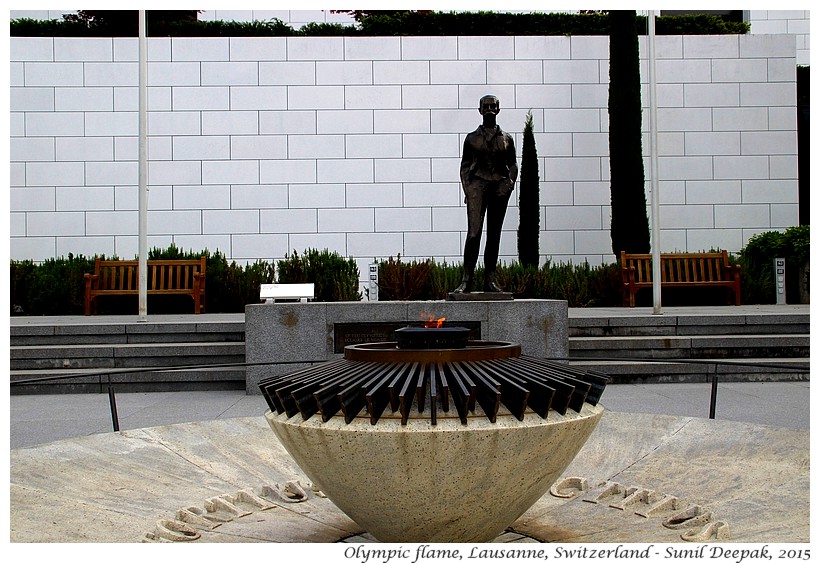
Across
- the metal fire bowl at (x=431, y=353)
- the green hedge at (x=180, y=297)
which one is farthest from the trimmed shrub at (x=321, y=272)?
the metal fire bowl at (x=431, y=353)

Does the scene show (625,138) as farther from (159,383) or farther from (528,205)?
(159,383)

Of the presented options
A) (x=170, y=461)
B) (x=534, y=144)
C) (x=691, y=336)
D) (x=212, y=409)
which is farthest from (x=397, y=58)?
(x=170, y=461)

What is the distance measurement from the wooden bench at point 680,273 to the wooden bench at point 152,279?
7.54 meters

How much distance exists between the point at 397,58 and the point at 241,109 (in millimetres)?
3397

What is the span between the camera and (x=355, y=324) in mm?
8961

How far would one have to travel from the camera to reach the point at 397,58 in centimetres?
1730

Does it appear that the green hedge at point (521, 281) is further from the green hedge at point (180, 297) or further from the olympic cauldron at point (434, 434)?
the olympic cauldron at point (434, 434)

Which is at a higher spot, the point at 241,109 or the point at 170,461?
the point at 241,109

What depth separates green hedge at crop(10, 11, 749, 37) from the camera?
1748 centimetres

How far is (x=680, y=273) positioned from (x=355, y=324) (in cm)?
871

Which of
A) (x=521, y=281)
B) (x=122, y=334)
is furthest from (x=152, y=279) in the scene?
(x=521, y=281)

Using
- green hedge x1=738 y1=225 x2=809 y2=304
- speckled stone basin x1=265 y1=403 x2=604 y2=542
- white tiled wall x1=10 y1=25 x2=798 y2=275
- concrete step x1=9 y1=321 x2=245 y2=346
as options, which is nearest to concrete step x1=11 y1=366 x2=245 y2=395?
concrete step x1=9 y1=321 x2=245 y2=346

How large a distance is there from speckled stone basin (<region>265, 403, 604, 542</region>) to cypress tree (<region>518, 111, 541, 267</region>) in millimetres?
13883
